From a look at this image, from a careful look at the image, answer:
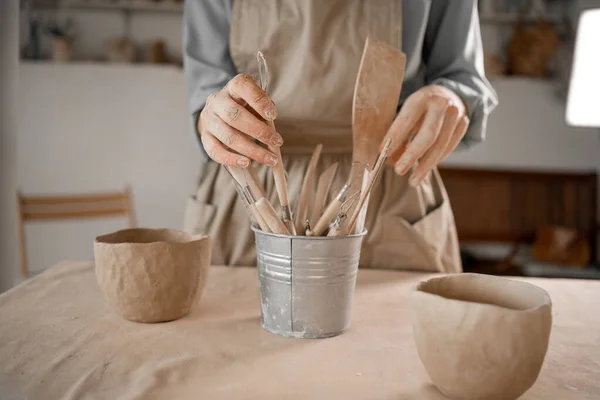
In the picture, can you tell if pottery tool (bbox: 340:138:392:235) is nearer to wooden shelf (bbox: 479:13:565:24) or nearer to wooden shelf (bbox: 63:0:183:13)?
wooden shelf (bbox: 63:0:183:13)

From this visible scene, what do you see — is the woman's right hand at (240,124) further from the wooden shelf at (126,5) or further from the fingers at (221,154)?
the wooden shelf at (126,5)

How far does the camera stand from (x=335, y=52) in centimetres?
92

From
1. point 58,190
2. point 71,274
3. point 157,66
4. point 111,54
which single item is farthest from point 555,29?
point 71,274

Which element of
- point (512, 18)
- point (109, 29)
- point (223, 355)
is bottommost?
point (223, 355)

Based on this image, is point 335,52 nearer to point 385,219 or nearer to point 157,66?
point 385,219

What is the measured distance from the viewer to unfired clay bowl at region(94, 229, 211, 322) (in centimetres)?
57

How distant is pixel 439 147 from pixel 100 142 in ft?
8.16

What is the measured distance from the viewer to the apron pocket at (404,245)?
941 mm

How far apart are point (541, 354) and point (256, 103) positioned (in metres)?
0.37

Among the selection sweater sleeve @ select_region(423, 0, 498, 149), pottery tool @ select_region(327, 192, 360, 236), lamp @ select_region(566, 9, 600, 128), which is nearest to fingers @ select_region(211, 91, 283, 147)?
pottery tool @ select_region(327, 192, 360, 236)

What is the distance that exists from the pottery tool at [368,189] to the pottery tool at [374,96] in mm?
81

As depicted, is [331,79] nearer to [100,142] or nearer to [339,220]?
[339,220]

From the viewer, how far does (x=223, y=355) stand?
0.52m

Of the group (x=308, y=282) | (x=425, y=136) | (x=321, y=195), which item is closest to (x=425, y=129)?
(x=425, y=136)
